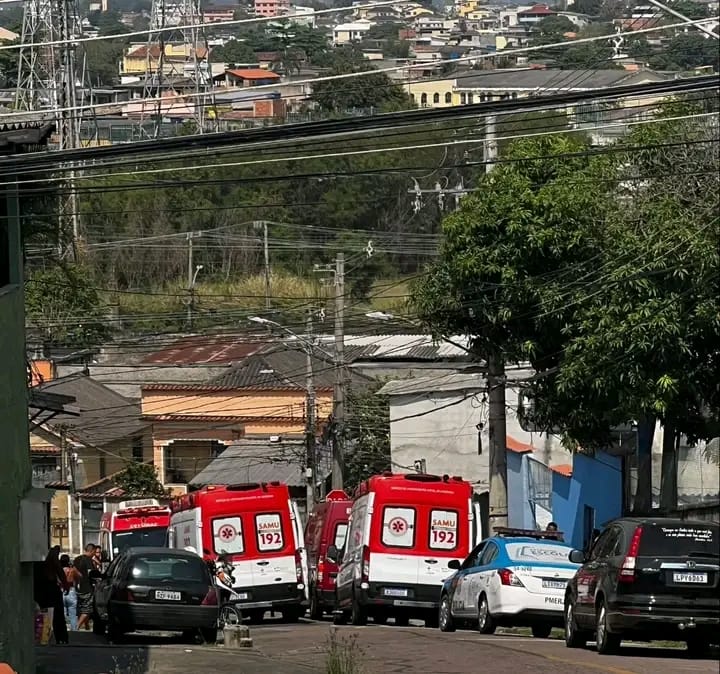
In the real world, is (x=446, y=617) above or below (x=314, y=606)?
above

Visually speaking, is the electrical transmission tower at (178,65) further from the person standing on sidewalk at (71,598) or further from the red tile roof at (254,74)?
the person standing on sidewalk at (71,598)

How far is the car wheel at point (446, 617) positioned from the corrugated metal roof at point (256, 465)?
31.8 meters

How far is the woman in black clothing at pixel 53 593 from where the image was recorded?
2333 centimetres

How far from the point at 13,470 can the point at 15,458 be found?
195mm

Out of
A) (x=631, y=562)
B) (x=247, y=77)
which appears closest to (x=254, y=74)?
(x=247, y=77)

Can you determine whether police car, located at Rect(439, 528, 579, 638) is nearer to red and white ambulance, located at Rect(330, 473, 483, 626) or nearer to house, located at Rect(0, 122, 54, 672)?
red and white ambulance, located at Rect(330, 473, 483, 626)

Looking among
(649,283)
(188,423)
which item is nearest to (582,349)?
(649,283)

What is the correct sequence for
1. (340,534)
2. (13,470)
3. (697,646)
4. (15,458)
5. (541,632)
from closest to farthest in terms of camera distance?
1. (13,470)
2. (15,458)
3. (697,646)
4. (541,632)
5. (340,534)

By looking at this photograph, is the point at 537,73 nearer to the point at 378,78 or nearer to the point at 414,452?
the point at 378,78

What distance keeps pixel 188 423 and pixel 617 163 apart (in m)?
37.5

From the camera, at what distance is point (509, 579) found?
23.5 meters

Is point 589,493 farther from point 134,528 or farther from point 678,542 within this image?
point 678,542

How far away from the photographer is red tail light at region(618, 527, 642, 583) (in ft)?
63.8

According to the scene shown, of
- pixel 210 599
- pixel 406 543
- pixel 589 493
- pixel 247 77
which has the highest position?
pixel 247 77
